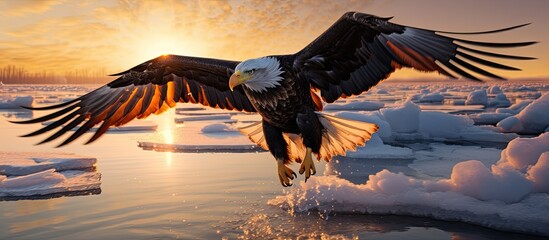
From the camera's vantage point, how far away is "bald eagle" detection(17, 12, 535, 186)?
4.37m

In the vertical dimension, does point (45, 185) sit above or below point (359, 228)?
above

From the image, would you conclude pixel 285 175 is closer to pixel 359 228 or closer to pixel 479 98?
pixel 359 228

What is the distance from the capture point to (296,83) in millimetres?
4805

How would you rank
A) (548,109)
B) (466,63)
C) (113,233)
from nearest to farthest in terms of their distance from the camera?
(466,63)
(113,233)
(548,109)

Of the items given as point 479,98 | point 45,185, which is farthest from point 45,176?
point 479,98

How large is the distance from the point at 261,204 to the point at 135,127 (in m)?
16.3

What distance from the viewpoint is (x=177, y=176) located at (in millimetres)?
13703

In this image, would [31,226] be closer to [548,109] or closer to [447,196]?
[447,196]

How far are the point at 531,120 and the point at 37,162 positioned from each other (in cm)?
1947

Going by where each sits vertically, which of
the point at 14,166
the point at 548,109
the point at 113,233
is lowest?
the point at 113,233

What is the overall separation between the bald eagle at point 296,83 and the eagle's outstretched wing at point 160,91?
0.01 meters

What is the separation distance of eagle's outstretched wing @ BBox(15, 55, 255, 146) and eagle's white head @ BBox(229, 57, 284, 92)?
113cm

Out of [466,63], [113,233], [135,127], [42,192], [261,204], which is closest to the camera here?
[466,63]

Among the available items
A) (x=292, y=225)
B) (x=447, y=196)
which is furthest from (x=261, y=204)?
(x=447, y=196)
